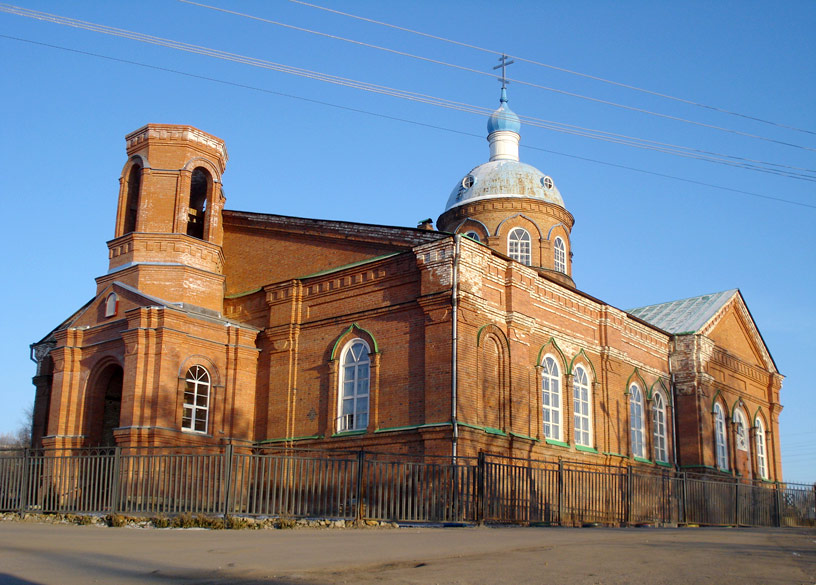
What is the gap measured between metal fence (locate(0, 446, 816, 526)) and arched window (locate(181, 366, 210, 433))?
2.90 ft

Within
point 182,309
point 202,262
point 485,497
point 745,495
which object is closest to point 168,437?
point 182,309

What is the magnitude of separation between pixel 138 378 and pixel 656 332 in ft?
53.3

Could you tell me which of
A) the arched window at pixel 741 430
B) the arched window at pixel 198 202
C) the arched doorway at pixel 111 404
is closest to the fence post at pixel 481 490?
the arched doorway at pixel 111 404

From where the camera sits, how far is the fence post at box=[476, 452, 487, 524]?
52.3 feet

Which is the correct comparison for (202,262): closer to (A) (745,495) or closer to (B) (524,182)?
(B) (524,182)

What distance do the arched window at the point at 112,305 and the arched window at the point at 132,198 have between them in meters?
2.26

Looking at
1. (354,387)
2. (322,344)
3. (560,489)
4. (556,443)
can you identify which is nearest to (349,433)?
(354,387)

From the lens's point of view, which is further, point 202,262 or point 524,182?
point 524,182

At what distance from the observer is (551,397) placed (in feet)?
72.8

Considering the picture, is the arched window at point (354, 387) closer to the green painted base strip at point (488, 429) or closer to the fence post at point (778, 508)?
the green painted base strip at point (488, 429)

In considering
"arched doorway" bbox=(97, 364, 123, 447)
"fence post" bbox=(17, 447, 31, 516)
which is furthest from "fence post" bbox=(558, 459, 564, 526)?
"arched doorway" bbox=(97, 364, 123, 447)

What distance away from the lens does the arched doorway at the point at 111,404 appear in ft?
71.3

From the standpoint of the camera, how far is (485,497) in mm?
16141

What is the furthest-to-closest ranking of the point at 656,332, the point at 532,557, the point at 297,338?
the point at 656,332, the point at 297,338, the point at 532,557
